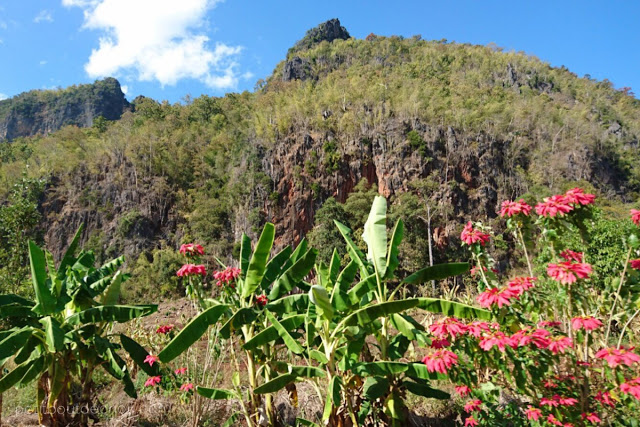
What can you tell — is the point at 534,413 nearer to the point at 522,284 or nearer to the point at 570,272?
Result: the point at 522,284

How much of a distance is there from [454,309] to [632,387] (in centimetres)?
110

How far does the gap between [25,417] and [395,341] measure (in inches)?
187

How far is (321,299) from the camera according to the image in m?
2.78

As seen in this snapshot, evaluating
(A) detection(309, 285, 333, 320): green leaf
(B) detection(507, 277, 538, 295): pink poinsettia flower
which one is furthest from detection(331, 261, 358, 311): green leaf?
(B) detection(507, 277, 538, 295): pink poinsettia flower

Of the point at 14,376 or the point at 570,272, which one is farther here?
the point at 14,376

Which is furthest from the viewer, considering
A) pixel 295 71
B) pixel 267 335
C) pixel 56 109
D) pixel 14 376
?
pixel 56 109

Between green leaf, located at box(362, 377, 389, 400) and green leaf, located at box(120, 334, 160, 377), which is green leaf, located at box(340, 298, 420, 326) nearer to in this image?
green leaf, located at box(362, 377, 389, 400)

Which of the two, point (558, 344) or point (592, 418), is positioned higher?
point (558, 344)

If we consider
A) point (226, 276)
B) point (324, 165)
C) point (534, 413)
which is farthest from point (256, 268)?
point (324, 165)

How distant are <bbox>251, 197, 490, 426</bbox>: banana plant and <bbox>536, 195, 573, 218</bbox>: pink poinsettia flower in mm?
868

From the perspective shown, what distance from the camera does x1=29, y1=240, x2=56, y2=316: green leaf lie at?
354 cm

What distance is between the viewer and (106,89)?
66.8 m

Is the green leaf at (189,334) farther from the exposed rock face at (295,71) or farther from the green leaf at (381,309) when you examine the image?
the exposed rock face at (295,71)

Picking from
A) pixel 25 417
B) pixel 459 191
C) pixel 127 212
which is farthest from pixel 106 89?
pixel 25 417
